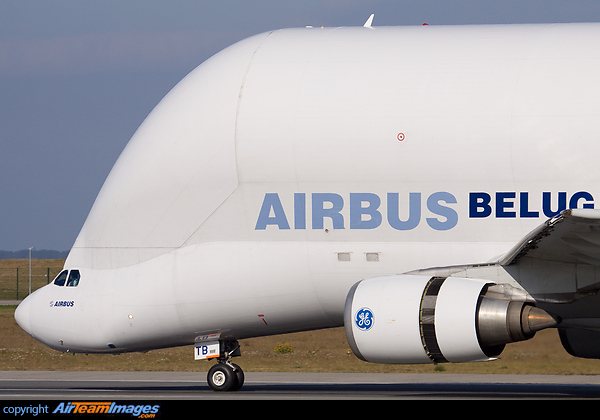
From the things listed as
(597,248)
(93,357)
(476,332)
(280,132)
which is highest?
(280,132)

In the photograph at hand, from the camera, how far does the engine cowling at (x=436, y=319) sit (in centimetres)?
1435

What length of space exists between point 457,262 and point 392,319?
170 centimetres

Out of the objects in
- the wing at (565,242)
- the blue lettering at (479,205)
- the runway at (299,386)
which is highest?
the blue lettering at (479,205)

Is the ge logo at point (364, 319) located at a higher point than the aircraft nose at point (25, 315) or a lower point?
higher

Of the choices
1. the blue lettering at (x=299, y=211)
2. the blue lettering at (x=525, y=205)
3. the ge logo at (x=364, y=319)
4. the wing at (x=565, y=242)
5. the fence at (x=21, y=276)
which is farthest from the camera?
the fence at (x=21, y=276)

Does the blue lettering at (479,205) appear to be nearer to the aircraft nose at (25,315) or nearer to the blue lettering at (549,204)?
the blue lettering at (549,204)

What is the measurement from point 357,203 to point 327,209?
0.55 meters

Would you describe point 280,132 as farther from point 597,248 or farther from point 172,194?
point 597,248

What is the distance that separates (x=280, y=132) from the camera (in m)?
16.2

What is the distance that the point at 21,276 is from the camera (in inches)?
3039

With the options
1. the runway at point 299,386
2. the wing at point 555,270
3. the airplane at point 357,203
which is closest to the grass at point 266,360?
the runway at point 299,386

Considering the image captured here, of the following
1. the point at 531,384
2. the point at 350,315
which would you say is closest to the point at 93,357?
the point at 531,384

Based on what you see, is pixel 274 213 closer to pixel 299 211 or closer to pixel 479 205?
pixel 299 211

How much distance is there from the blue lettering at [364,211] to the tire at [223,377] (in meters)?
4.06
